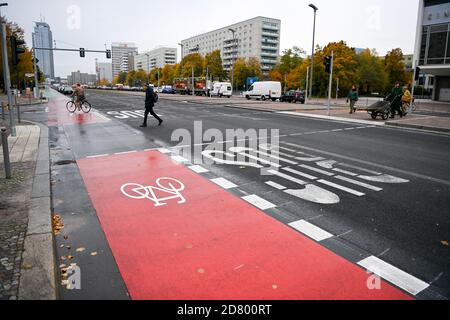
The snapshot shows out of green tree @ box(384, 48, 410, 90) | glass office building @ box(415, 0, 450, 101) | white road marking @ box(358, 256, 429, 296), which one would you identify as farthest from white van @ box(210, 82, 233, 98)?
white road marking @ box(358, 256, 429, 296)

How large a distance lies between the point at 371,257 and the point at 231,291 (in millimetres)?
1697

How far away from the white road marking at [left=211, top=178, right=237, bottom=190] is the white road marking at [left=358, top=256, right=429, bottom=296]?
10.0 ft

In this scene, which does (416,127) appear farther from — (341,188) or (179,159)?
(179,159)

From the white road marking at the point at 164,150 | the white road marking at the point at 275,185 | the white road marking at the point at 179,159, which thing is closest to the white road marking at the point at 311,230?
the white road marking at the point at 275,185

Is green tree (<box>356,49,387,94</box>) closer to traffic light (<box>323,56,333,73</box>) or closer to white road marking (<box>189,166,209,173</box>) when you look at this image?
traffic light (<box>323,56,333,73</box>)

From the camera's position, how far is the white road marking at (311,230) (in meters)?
4.39

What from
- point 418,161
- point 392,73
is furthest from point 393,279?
point 392,73

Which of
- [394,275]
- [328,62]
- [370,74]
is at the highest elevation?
[370,74]

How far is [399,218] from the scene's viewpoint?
5023 mm

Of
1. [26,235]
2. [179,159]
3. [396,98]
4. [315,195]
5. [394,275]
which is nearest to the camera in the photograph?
[394,275]

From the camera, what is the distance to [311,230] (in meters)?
4.58

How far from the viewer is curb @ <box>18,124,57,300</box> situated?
9.99 ft

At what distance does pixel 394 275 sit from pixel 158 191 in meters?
3.97

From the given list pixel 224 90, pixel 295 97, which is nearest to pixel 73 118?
pixel 295 97
